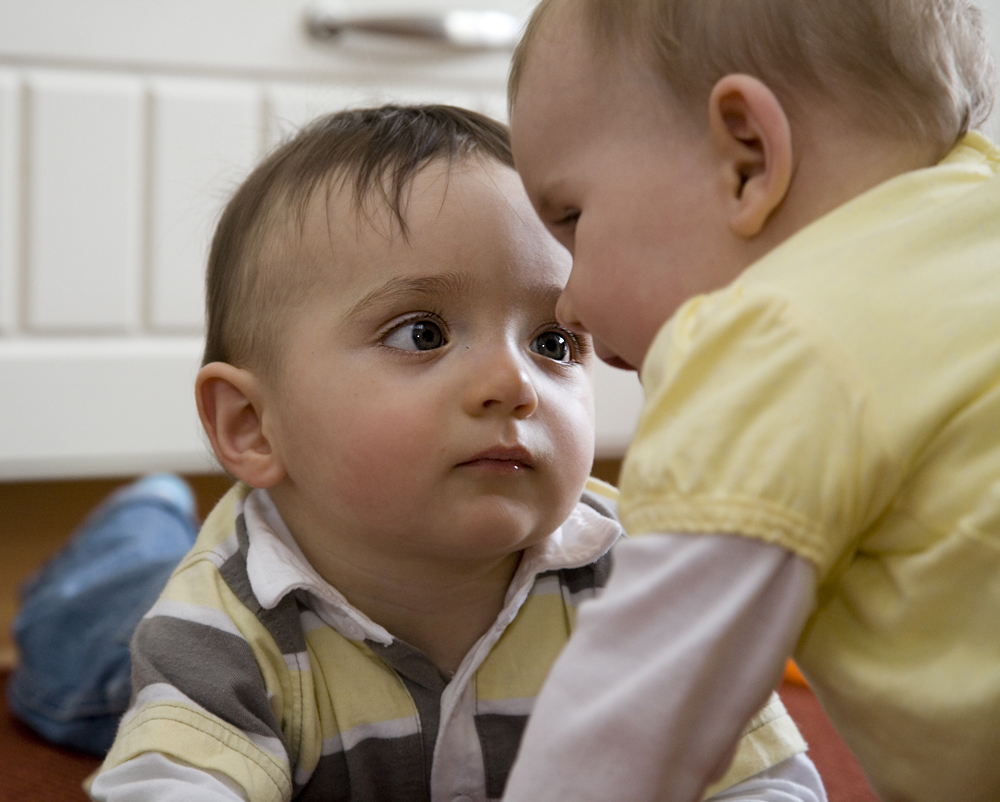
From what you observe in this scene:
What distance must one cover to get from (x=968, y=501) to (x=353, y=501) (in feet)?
1.28

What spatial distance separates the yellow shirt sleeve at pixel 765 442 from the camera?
0.45m

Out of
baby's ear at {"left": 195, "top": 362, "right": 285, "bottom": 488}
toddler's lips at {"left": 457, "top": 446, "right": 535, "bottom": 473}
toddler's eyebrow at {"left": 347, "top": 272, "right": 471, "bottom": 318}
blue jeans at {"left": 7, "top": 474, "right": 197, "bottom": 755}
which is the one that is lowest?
blue jeans at {"left": 7, "top": 474, "right": 197, "bottom": 755}

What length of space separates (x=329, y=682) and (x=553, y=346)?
0.28m

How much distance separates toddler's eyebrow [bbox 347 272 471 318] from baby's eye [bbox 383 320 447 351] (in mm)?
20

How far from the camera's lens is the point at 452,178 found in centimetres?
76

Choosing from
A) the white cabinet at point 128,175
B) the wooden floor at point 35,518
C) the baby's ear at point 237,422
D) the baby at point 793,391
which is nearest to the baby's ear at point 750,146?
the baby at point 793,391

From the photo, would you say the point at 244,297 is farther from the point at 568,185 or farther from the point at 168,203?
the point at 168,203

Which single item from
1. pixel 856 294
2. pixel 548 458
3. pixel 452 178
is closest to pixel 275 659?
pixel 548 458

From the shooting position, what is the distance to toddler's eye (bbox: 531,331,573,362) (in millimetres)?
774

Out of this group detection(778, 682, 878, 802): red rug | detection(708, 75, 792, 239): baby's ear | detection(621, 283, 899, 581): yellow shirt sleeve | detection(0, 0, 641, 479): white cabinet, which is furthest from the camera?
detection(0, 0, 641, 479): white cabinet

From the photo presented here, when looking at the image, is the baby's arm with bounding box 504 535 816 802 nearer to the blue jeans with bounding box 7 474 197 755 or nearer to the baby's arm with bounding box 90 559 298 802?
the baby's arm with bounding box 90 559 298 802

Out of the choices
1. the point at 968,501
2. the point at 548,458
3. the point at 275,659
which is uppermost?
the point at 968,501

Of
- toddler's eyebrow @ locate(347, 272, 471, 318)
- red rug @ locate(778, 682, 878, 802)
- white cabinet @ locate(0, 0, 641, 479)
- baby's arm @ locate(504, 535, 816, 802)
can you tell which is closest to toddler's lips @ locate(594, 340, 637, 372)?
toddler's eyebrow @ locate(347, 272, 471, 318)

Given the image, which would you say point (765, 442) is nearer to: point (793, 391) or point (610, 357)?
point (793, 391)
